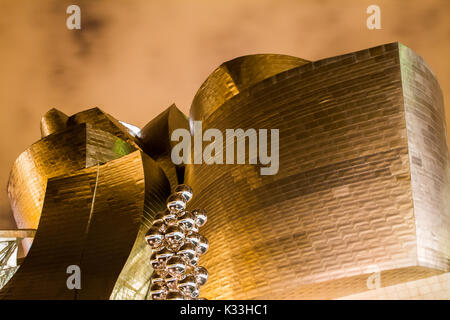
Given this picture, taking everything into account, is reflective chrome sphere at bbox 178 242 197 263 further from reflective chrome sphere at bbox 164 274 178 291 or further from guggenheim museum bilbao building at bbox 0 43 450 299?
guggenheim museum bilbao building at bbox 0 43 450 299

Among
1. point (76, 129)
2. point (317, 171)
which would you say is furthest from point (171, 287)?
point (76, 129)

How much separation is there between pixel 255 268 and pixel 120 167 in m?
4.02

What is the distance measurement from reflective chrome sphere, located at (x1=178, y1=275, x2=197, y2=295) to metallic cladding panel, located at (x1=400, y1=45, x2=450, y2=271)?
3.47 metres

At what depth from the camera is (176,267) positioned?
6.89m

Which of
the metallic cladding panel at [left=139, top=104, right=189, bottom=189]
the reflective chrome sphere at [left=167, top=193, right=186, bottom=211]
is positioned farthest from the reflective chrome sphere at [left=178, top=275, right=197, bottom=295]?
the metallic cladding panel at [left=139, top=104, right=189, bottom=189]

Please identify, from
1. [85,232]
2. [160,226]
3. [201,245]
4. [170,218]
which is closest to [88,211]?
[85,232]

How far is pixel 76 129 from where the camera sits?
1184 centimetres

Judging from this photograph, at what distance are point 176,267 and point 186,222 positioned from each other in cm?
71

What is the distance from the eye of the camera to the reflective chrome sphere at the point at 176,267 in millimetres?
6895

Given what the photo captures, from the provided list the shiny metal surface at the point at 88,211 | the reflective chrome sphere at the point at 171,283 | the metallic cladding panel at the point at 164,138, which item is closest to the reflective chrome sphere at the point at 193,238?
the reflective chrome sphere at the point at 171,283

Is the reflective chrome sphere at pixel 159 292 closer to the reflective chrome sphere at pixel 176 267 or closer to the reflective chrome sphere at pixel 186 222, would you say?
the reflective chrome sphere at pixel 176 267
